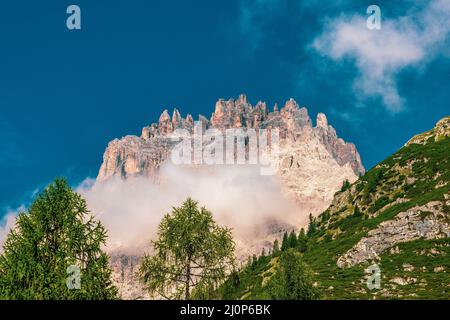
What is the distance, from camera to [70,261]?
103ft

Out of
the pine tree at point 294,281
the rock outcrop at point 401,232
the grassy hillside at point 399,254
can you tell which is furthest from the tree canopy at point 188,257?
the rock outcrop at point 401,232

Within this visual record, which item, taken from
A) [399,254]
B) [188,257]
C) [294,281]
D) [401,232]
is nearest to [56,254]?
[188,257]

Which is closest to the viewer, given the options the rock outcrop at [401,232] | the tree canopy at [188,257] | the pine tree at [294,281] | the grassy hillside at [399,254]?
the tree canopy at [188,257]

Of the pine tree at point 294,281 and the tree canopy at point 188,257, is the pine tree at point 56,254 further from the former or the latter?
the pine tree at point 294,281

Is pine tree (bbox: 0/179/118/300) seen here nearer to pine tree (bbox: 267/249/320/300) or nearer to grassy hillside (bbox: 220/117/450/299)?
pine tree (bbox: 267/249/320/300)

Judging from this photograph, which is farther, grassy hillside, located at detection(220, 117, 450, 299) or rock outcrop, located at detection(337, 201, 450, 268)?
rock outcrop, located at detection(337, 201, 450, 268)

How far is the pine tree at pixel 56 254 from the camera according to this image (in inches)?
1196

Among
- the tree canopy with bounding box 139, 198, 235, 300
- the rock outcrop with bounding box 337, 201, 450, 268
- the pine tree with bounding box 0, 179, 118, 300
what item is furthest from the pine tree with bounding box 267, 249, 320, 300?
the rock outcrop with bounding box 337, 201, 450, 268

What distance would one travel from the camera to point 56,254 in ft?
104

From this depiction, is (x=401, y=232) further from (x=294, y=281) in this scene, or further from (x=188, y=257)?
(x=188, y=257)

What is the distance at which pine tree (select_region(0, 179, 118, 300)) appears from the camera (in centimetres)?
3039

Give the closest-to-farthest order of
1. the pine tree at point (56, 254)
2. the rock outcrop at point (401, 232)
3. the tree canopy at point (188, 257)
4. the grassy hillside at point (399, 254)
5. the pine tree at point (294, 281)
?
the pine tree at point (56, 254) < the tree canopy at point (188, 257) < the pine tree at point (294, 281) < the grassy hillside at point (399, 254) < the rock outcrop at point (401, 232)

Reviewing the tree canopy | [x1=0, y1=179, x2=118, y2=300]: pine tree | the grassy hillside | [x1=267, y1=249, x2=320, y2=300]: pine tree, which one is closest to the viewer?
[x1=0, y1=179, x2=118, y2=300]: pine tree
